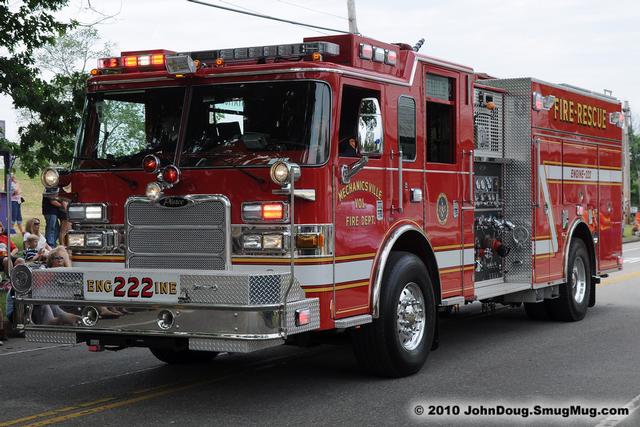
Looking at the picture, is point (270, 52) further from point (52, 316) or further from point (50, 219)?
point (50, 219)

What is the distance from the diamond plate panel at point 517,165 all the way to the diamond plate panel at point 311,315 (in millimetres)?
4159

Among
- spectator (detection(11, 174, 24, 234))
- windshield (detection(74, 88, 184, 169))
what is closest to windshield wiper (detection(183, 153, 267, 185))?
windshield (detection(74, 88, 184, 169))

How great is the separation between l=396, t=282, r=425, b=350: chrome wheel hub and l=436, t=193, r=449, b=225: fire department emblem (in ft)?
2.65

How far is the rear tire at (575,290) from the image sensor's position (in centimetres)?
1169

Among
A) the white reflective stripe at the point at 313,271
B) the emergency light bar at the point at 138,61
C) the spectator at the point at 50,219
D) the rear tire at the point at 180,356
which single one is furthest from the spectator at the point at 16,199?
the white reflective stripe at the point at 313,271

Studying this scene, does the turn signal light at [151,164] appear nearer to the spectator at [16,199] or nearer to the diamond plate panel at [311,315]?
the diamond plate panel at [311,315]

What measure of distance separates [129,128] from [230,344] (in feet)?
7.25

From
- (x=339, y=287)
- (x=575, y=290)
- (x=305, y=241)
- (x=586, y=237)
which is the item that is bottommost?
(x=575, y=290)

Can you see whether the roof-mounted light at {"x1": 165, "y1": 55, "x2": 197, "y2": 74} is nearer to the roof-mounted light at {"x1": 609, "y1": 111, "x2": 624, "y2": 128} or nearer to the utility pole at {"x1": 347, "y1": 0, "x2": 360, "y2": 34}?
the roof-mounted light at {"x1": 609, "y1": 111, "x2": 624, "y2": 128}

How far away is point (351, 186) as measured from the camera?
24.4 ft

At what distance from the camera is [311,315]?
6.97 metres

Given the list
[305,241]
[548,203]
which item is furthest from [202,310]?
[548,203]

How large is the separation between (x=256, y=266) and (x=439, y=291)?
2290mm

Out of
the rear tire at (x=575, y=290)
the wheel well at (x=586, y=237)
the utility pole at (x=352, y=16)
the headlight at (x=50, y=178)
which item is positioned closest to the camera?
the headlight at (x=50, y=178)
